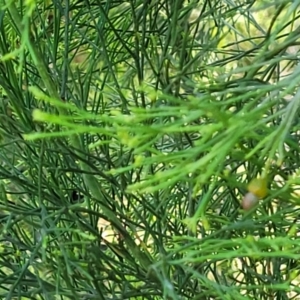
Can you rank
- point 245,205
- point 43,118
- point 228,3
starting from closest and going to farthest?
point 43,118 → point 245,205 → point 228,3

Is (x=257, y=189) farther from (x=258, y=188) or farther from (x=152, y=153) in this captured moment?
(x=152, y=153)

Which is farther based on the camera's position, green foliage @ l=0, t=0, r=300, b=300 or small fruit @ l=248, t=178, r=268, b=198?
small fruit @ l=248, t=178, r=268, b=198

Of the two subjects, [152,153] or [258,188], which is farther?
[152,153]

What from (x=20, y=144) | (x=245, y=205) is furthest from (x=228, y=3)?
(x=245, y=205)

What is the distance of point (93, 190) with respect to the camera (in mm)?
898

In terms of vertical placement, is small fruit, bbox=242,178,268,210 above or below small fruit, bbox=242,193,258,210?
above

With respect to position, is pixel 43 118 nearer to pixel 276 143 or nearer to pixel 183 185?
pixel 276 143

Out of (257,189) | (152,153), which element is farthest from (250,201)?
(152,153)

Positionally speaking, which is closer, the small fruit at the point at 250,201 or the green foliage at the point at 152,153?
the green foliage at the point at 152,153

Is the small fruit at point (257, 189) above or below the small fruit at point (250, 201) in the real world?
above

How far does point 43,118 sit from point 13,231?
0.61 meters

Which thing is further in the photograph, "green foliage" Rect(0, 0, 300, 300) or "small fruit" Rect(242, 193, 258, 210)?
"small fruit" Rect(242, 193, 258, 210)

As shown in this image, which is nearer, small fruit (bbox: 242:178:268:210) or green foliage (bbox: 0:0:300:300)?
green foliage (bbox: 0:0:300:300)

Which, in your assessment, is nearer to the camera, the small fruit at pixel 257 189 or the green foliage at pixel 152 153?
the green foliage at pixel 152 153
